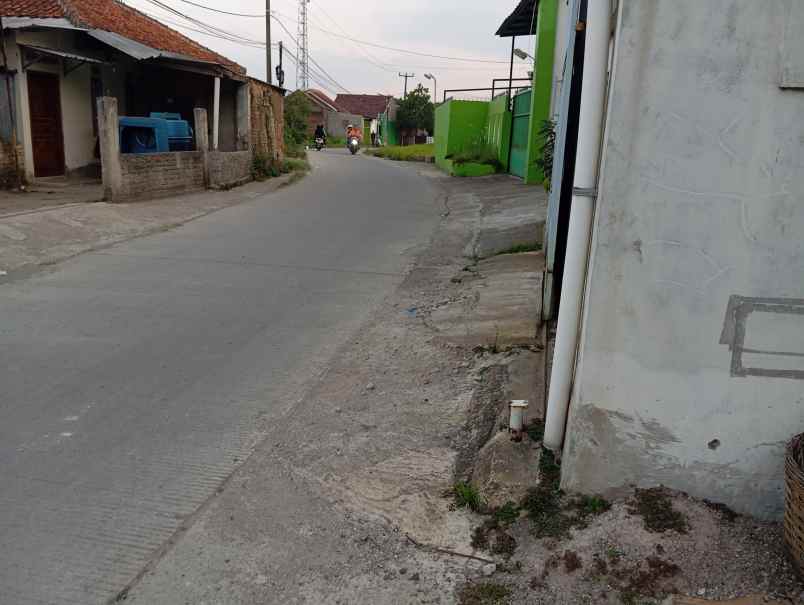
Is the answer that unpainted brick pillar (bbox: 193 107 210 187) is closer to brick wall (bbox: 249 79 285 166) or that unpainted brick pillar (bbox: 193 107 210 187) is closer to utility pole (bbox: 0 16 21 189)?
utility pole (bbox: 0 16 21 189)

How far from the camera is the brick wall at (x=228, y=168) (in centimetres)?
1608

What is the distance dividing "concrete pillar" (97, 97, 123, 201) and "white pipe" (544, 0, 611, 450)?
10.7 m

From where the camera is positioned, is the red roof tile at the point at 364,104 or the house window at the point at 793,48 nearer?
the house window at the point at 793,48

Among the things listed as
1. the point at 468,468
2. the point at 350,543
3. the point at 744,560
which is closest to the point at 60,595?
the point at 350,543

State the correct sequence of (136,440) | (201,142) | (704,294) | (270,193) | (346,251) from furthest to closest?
(270,193)
(201,142)
(346,251)
(136,440)
(704,294)

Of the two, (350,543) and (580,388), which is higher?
(580,388)

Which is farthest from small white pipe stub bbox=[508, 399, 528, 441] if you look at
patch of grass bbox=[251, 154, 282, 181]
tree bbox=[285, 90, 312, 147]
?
tree bbox=[285, 90, 312, 147]

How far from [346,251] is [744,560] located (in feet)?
24.5

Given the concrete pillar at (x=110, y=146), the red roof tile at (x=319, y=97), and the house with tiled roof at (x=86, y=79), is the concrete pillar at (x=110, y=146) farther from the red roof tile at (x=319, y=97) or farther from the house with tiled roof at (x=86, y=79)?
the red roof tile at (x=319, y=97)

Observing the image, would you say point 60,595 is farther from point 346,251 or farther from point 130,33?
point 130,33

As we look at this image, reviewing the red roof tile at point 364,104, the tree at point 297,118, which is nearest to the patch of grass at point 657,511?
the tree at point 297,118

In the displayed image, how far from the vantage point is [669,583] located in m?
2.47

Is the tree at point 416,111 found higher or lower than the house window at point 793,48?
higher

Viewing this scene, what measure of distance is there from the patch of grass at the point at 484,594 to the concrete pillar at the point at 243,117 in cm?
1820
